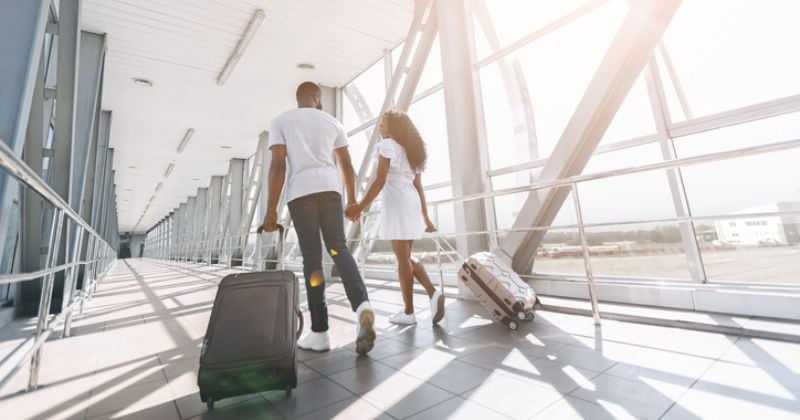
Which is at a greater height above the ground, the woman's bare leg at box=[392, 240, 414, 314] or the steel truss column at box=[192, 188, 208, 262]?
the steel truss column at box=[192, 188, 208, 262]

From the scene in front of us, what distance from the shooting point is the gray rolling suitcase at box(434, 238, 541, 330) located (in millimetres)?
1862

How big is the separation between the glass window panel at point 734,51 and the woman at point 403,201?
1.93m

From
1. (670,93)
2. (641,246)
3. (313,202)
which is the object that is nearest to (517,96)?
(670,93)

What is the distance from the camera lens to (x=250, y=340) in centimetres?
109

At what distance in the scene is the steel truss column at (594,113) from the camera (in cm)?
231

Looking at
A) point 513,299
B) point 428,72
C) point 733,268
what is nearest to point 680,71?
point 733,268

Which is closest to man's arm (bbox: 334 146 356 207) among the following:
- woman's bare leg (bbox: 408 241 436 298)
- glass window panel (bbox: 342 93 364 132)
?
woman's bare leg (bbox: 408 241 436 298)

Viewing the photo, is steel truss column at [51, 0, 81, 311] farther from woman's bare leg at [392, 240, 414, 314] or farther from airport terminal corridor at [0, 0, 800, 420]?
woman's bare leg at [392, 240, 414, 314]

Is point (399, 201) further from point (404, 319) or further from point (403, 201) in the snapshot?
point (404, 319)

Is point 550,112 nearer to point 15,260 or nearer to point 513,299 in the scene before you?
point 513,299

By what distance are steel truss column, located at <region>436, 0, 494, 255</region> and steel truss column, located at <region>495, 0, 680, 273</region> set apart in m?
0.55

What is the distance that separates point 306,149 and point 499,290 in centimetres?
128

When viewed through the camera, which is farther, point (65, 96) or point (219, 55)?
point (219, 55)

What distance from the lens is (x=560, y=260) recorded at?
2.89 meters
